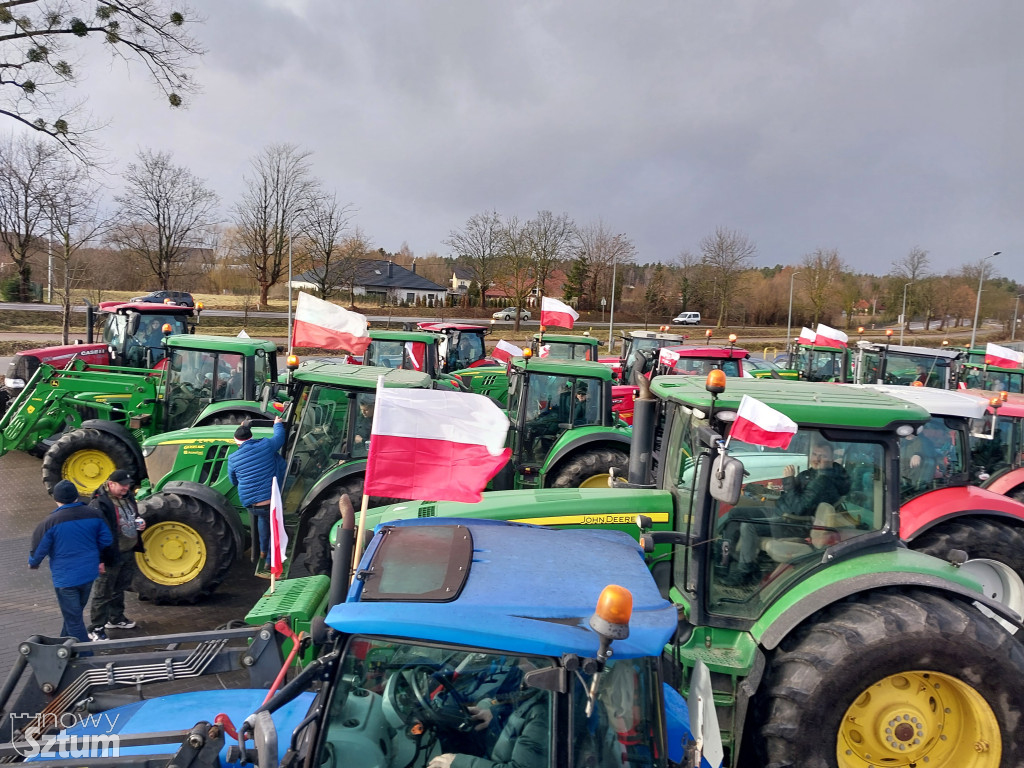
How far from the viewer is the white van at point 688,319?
1916 inches

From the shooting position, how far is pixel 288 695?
2.33 meters

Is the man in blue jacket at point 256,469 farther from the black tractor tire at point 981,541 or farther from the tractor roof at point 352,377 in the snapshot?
the black tractor tire at point 981,541

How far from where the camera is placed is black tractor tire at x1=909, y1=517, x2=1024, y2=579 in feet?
17.9

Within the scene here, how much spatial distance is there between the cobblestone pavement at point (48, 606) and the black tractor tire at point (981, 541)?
5957 mm

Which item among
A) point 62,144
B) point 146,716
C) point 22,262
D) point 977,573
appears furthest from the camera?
point 22,262

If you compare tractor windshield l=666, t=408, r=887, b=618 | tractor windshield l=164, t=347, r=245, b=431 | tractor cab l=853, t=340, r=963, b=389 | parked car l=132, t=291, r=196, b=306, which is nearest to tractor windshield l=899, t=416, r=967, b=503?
tractor windshield l=666, t=408, r=887, b=618

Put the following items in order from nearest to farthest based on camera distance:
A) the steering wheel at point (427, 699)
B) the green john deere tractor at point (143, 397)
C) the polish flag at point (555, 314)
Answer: the steering wheel at point (427, 699) < the green john deere tractor at point (143, 397) < the polish flag at point (555, 314)

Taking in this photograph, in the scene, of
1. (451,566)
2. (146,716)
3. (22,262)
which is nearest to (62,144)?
(146,716)

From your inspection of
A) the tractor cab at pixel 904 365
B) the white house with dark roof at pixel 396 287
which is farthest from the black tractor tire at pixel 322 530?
the white house with dark roof at pixel 396 287

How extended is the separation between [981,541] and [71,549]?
7.20m

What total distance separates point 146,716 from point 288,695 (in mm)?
1414

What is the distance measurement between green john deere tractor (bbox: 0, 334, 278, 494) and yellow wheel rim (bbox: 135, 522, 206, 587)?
3056mm

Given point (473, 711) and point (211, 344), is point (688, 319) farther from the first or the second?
point (473, 711)

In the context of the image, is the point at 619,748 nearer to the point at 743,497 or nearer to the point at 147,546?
the point at 743,497
